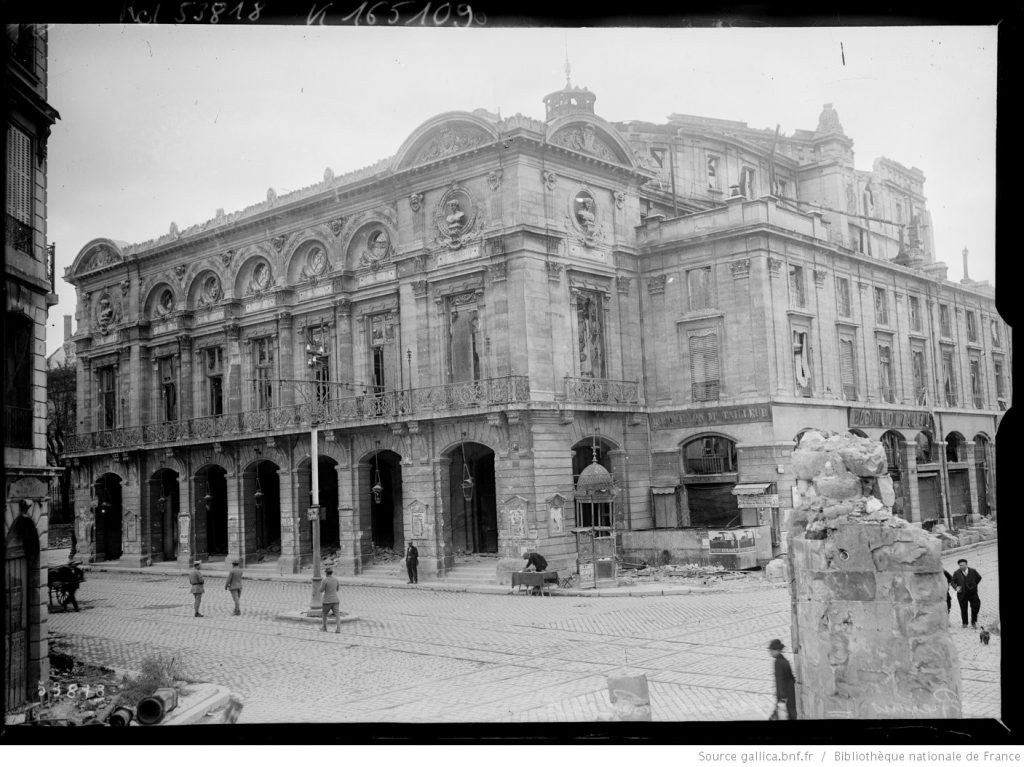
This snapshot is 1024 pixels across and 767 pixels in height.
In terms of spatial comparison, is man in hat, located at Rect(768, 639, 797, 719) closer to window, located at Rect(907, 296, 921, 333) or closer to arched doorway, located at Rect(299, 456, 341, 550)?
window, located at Rect(907, 296, 921, 333)

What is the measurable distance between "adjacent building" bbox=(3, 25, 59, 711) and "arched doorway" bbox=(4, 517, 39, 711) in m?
0.01

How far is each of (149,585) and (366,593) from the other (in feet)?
15.8

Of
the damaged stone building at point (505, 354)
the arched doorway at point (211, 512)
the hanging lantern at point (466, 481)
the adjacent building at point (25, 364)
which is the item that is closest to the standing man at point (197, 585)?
the damaged stone building at point (505, 354)

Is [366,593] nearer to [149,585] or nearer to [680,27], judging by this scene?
[149,585]

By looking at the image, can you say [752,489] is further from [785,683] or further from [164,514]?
[164,514]

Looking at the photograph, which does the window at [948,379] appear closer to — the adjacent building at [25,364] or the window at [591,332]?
the window at [591,332]

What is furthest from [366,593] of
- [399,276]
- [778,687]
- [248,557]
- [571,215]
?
[778,687]

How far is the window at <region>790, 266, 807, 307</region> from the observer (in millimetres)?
22166

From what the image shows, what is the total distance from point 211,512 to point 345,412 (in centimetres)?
423

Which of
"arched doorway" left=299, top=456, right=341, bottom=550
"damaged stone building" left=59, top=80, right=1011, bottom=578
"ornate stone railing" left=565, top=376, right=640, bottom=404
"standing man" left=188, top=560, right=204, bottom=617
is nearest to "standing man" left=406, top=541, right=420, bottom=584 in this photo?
"damaged stone building" left=59, top=80, right=1011, bottom=578

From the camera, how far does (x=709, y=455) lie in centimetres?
2409

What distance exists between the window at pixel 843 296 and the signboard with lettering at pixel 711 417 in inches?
130

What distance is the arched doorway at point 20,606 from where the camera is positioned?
10805mm

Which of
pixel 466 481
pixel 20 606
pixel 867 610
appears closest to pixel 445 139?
pixel 466 481
